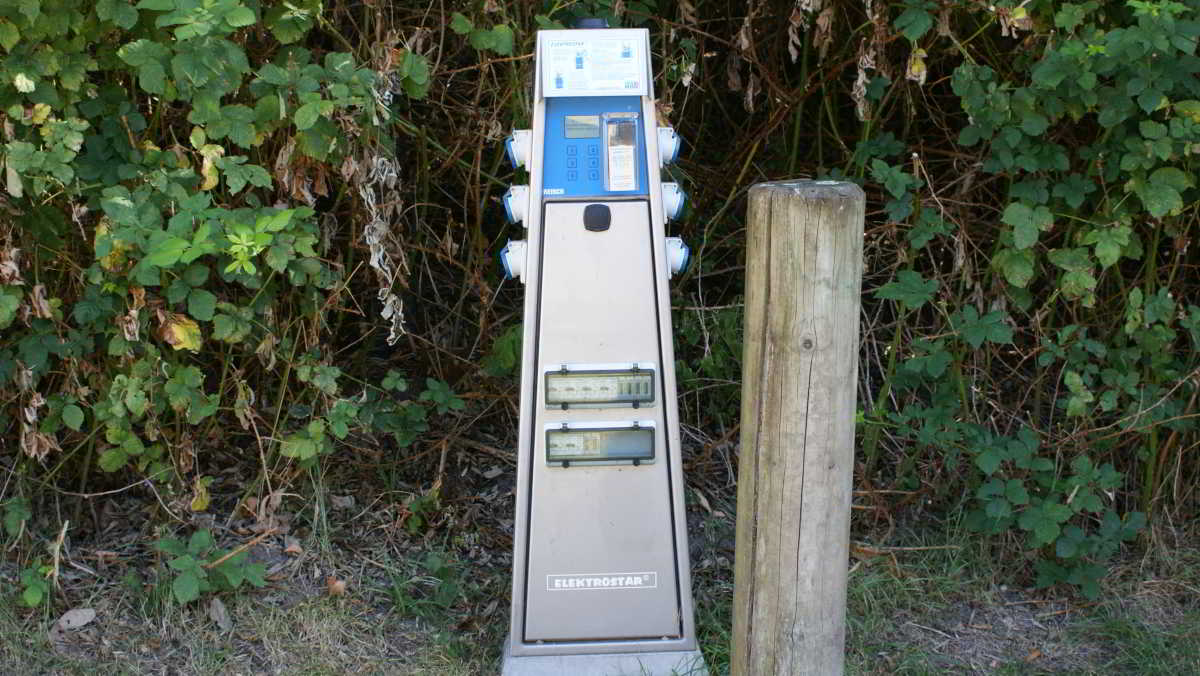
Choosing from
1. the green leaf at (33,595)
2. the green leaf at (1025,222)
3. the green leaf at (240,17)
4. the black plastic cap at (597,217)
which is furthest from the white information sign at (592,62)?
the green leaf at (33,595)

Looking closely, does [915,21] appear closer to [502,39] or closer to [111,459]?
[502,39]

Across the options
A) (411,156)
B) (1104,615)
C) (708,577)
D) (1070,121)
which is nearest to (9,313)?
(411,156)

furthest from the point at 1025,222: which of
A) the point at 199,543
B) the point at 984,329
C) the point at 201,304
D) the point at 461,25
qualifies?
the point at 199,543

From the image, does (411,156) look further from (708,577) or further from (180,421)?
(708,577)

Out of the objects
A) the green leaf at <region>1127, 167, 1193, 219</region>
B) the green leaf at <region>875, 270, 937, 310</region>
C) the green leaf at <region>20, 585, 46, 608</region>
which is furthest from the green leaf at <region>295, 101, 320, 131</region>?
the green leaf at <region>1127, 167, 1193, 219</region>

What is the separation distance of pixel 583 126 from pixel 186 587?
1.70 metres

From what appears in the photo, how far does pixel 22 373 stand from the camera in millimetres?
3299

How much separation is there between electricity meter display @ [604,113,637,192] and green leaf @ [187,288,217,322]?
111 cm

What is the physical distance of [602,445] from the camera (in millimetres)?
3025

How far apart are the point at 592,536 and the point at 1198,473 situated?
7.16 feet

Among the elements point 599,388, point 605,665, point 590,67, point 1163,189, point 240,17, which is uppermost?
point 240,17

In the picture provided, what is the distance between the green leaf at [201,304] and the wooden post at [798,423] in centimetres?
158

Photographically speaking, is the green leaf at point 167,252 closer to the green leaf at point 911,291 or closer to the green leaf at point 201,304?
the green leaf at point 201,304

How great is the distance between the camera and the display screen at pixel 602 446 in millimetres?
3014
